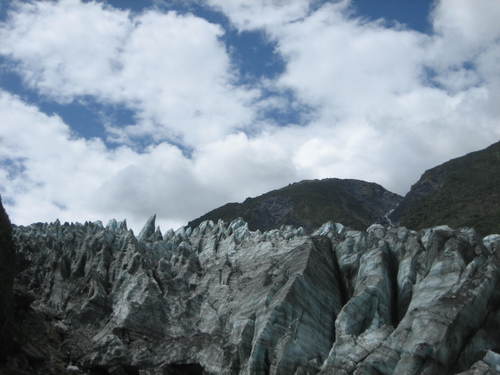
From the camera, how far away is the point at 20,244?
93062 millimetres

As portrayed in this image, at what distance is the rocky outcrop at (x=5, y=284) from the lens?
1984 inches

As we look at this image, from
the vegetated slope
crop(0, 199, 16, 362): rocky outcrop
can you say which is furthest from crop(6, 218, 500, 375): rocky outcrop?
the vegetated slope

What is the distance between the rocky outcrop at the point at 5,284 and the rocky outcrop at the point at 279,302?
27.0ft

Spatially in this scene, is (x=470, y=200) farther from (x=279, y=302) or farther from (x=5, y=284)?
(x=5, y=284)

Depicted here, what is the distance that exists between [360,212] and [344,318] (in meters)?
154

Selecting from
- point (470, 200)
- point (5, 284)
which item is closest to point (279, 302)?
point (5, 284)

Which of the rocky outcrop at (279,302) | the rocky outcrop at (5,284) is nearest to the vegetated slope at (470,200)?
the rocky outcrop at (279,302)

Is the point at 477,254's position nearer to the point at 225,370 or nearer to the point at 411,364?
the point at 411,364

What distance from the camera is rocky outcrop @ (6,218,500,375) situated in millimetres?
41812

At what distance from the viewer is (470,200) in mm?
130000

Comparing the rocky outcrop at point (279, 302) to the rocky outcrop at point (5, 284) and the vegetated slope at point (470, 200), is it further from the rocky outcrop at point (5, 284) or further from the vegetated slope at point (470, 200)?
the vegetated slope at point (470, 200)

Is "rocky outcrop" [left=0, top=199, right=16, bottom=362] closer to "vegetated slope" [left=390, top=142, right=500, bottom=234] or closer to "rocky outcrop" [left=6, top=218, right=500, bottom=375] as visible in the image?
"rocky outcrop" [left=6, top=218, right=500, bottom=375]

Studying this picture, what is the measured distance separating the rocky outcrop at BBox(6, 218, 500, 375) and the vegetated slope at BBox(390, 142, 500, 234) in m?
47.2

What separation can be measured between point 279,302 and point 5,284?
24.8 metres
